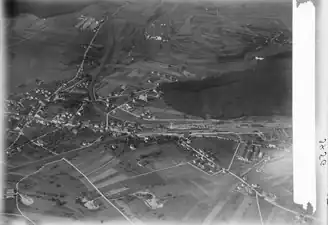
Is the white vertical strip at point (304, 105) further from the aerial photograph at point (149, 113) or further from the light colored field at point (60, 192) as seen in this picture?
the light colored field at point (60, 192)

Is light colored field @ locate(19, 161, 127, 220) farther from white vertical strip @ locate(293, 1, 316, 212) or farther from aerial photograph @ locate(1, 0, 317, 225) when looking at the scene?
white vertical strip @ locate(293, 1, 316, 212)

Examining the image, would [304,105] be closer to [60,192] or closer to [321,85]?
[321,85]

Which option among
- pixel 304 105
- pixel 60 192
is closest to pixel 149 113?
pixel 60 192

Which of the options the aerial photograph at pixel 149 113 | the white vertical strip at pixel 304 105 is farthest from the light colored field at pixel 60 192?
the white vertical strip at pixel 304 105

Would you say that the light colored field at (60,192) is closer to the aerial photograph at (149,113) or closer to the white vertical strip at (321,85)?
the aerial photograph at (149,113)

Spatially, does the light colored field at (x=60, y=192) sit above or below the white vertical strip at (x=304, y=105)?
below
